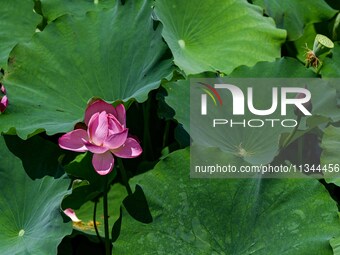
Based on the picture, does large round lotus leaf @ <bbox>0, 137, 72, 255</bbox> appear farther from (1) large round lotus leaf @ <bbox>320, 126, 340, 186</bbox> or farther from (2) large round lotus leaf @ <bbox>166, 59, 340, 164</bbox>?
(1) large round lotus leaf @ <bbox>320, 126, 340, 186</bbox>

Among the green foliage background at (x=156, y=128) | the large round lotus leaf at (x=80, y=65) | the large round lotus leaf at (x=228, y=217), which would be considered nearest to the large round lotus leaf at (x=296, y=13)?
the green foliage background at (x=156, y=128)

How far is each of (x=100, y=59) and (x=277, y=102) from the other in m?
0.46

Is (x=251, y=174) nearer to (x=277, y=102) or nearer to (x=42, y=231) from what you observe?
(x=277, y=102)

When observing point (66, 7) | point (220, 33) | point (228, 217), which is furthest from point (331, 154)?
point (66, 7)

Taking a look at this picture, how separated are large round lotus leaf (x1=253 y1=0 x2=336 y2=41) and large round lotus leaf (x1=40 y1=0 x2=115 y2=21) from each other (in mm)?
494

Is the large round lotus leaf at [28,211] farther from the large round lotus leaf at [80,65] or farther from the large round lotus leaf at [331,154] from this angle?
the large round lotus leaf at [331,154]

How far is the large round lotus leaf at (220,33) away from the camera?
2137 millimetres

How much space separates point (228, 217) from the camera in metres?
1.69

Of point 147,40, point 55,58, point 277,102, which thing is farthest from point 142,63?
point 277,102

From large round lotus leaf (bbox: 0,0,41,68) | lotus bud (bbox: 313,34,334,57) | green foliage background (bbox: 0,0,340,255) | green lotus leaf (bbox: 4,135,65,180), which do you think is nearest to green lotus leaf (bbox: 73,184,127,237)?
green foliage background (bbox: 0,0,340,255)

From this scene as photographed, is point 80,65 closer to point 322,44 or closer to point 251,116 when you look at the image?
point 251,116

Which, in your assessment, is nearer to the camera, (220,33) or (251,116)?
(251,116)

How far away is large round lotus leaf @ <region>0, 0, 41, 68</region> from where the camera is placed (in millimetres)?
2246

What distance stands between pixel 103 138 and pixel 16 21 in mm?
772
